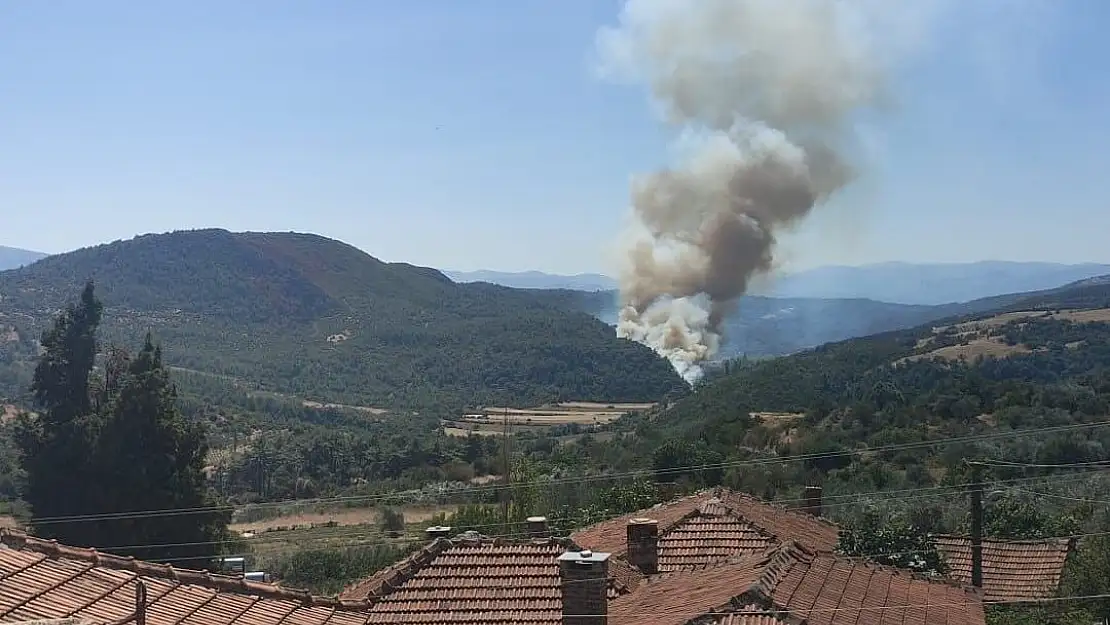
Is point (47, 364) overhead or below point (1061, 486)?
overhead

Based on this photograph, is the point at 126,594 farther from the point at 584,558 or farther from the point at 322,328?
the point at 322,328

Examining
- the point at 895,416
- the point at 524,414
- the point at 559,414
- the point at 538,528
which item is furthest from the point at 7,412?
the point at 538,528

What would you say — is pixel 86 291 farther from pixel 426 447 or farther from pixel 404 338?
pixel 404 338

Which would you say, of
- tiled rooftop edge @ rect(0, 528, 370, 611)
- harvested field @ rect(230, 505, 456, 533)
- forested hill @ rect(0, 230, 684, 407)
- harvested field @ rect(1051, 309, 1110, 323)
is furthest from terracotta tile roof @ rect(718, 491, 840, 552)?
harvested field @ rect(1051, 309, 1110, 323)

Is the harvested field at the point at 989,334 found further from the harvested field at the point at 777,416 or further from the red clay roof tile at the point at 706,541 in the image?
the red clay roof tile at the point at 706,541

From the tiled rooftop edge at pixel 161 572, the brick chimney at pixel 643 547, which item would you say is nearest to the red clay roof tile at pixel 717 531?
the brick chimney at pixel 643 547

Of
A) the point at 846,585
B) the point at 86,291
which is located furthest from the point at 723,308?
the point at 846,585
